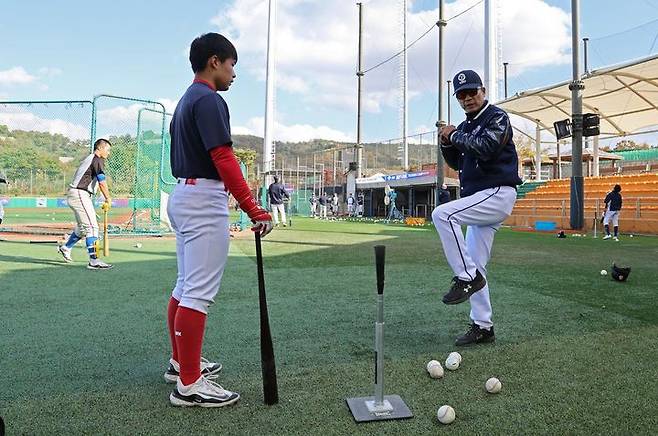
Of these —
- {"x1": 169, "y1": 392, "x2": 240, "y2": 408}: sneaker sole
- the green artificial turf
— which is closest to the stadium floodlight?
the green artificial turf

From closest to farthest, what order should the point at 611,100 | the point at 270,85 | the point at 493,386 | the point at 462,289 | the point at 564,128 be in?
the point at 493,386, the point at 462,289, the point at 564,128, the point at 611,100, the point at 270,85

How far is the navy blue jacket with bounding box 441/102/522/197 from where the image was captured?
378cm

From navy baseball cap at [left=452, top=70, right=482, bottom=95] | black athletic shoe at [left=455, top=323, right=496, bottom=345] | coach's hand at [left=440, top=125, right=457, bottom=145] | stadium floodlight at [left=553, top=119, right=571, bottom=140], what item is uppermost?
stadium floodlight at [left=553, top=119, right=571, bottom=140]

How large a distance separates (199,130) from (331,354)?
191cm

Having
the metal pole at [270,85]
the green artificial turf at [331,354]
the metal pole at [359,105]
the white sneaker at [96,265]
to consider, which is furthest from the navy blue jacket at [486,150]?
the metal pole at [359,105]

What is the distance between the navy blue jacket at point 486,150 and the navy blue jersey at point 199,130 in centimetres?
196

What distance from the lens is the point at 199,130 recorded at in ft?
9.01

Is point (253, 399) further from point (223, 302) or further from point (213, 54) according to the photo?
point (223, 302)

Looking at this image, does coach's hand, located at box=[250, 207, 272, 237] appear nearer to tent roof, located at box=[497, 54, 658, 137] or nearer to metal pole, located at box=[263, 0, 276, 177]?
tent roof, located at box=[497, 54, 658, 137]

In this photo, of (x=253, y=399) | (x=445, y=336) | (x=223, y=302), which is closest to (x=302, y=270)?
(x=223, y=302)

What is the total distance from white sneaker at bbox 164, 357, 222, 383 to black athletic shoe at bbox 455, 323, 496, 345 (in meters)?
1.88

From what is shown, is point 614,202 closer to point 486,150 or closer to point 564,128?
point 564,128

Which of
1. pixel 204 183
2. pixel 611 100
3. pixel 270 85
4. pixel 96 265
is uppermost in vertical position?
pixel 270 85

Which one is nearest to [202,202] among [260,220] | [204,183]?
[204,183]
